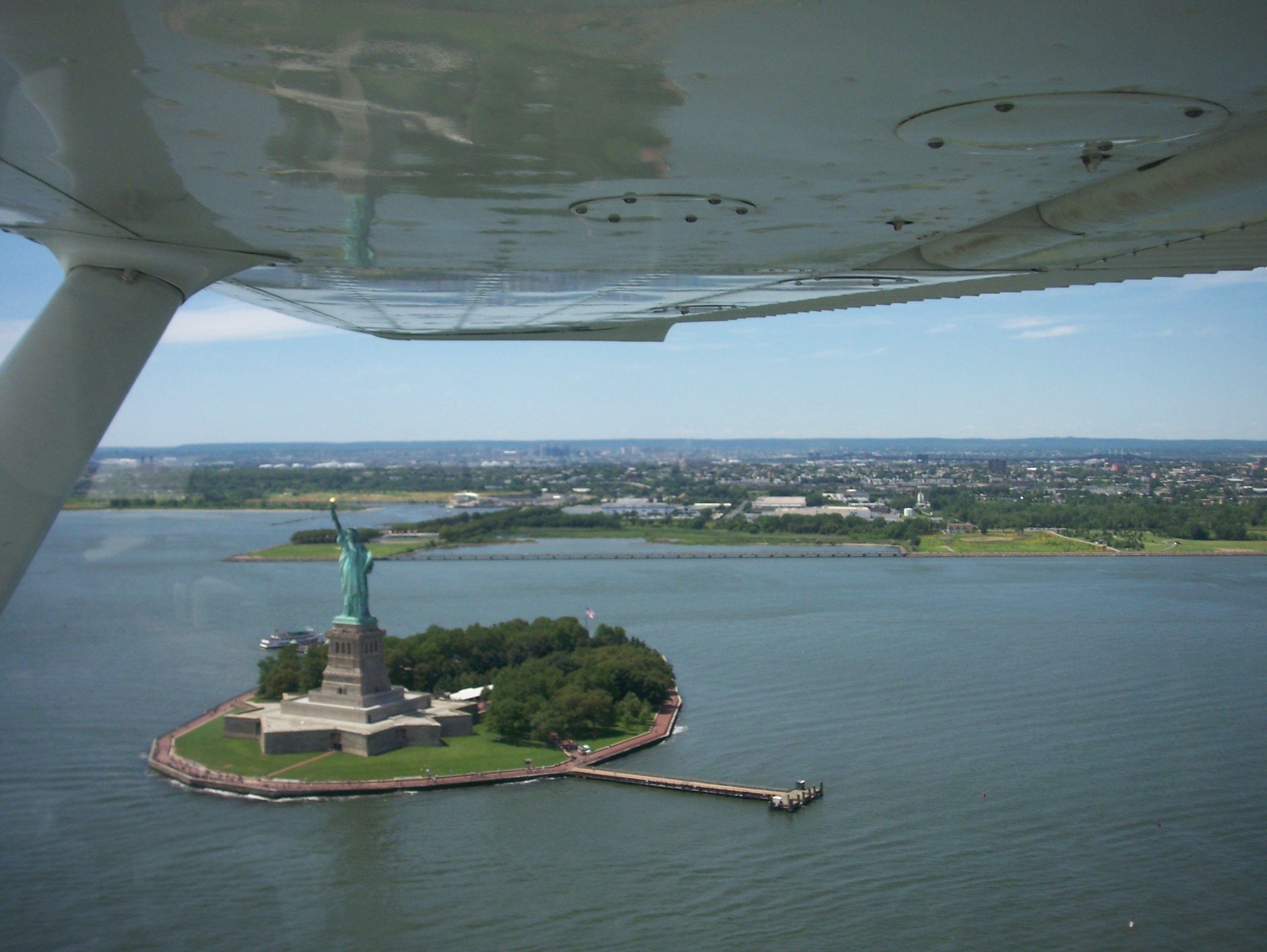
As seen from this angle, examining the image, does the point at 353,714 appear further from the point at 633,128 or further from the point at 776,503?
the point at 776,503

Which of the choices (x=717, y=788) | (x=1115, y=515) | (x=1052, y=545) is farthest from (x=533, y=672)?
(x=1115, y=515)

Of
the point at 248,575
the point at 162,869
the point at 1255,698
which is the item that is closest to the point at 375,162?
the point at 162,869

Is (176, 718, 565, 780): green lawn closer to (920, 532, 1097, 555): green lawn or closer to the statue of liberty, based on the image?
the statue of liberty

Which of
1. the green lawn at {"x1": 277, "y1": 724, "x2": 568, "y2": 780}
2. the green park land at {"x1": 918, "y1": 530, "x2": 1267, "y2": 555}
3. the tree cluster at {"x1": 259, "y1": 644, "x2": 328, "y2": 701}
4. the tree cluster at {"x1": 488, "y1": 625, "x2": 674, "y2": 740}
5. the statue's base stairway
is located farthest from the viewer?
the green park land at {"x1": 918, "y1": 530, "x2": 1267, "y2": 555}

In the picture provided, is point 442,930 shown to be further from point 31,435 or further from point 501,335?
point 31,435

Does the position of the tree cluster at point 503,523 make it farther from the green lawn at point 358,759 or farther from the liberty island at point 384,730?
the green lawn at point 358,759

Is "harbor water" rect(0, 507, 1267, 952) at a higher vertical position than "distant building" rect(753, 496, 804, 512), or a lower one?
lower

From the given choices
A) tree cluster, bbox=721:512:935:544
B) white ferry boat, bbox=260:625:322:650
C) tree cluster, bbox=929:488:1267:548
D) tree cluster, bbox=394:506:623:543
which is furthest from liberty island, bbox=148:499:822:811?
tree cluster, bbox=394:506:623:543
